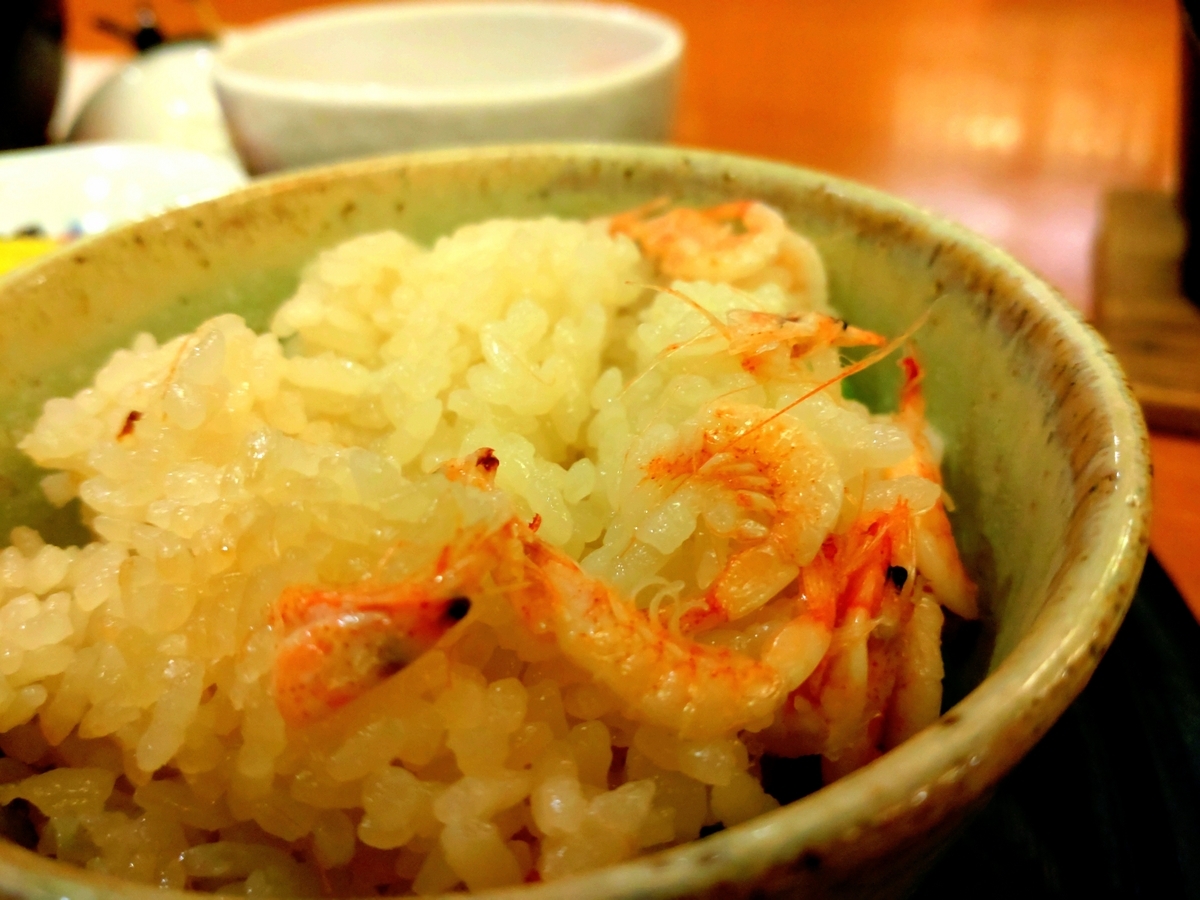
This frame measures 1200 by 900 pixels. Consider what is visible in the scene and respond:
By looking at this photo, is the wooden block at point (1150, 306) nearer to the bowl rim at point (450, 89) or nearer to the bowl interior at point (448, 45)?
the bowl rim at point (450, 89)

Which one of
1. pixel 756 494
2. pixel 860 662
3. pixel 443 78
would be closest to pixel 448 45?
pixel 443 78

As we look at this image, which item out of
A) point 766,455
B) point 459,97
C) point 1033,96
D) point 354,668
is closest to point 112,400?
point 354,668

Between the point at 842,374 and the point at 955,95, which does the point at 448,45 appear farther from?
the point at 842,374

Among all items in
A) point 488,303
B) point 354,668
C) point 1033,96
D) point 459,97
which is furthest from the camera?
point 1033,96

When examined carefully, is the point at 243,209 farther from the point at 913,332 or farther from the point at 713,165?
the point at 913,332

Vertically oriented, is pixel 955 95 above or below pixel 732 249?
below

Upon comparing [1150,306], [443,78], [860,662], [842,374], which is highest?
[443,78]

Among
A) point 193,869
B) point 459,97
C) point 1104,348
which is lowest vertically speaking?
point 193,869
